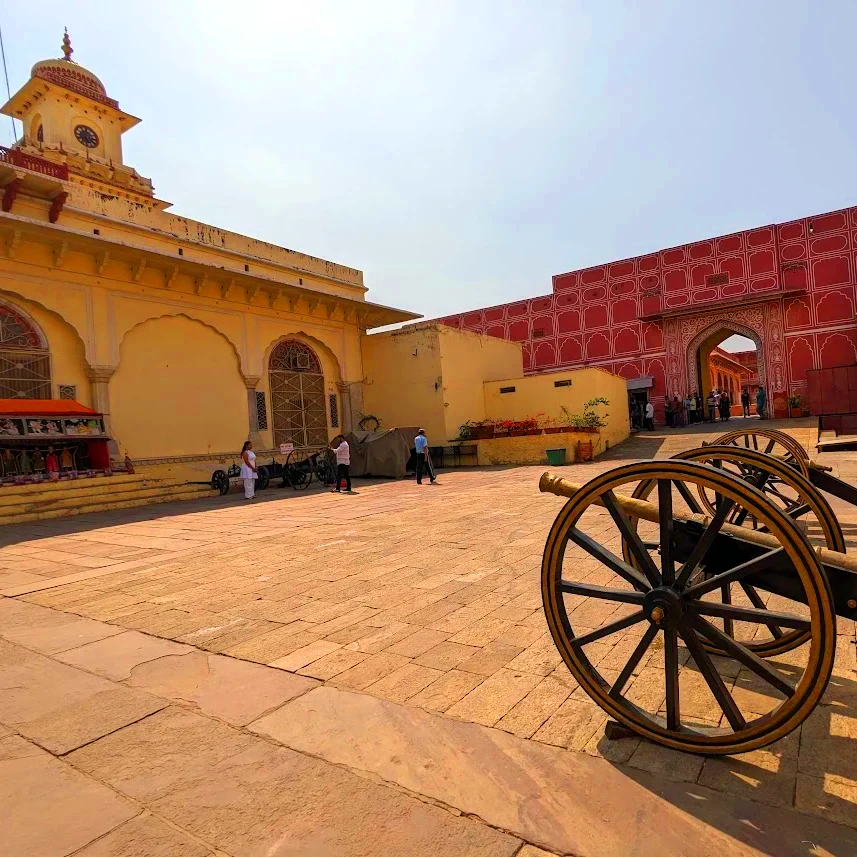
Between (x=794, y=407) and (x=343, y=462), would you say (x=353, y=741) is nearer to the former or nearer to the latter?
(x=343, y=462)

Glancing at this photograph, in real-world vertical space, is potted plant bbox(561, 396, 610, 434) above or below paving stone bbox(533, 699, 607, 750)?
above

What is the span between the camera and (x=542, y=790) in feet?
6.42

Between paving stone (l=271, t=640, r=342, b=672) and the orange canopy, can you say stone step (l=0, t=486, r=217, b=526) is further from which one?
paving stone (l=271, t=640, r=342, b=672)

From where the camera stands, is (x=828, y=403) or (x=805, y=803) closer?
(x=805, y=803)

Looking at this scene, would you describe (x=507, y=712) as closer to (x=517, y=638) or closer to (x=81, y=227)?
(x=517, y=638)

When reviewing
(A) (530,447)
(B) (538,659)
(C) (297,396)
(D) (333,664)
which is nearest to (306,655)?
(D) (333,664)

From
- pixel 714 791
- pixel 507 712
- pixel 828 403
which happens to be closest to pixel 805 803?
pixel 714 791

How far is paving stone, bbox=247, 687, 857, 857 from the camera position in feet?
5.48

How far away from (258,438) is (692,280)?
65.0 ft

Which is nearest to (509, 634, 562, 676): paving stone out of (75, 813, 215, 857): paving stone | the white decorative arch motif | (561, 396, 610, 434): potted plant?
(75, 813, 215, 857): paving stone

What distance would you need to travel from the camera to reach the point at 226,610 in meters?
4.15

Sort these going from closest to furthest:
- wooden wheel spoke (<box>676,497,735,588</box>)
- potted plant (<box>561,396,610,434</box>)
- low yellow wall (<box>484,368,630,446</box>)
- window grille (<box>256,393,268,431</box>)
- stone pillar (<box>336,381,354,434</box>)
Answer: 1. wooden wheel spoke (<box>676,497,735,588</box>)
2. window grille (<box>256,393,268,431</box>)
3. potted plant (<box>561,396,610,434</box>)
4. low yellow wall (<box>484,368,630,446</box>)
5. stone pillar (<box>336,381,354,434</box>)

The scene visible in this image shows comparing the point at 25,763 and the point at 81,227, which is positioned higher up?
the point at 81,227

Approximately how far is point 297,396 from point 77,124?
516 inches
